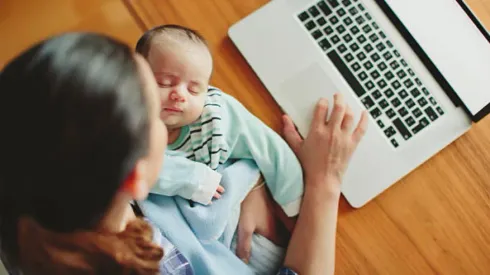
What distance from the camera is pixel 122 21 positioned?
84cm

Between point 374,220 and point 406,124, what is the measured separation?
0.15 metres

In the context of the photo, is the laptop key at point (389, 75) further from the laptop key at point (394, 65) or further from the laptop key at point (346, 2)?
the laptop key at point (346, 2)

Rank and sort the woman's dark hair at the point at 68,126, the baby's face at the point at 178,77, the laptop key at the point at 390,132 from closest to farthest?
the woman's dark hair at the point at 68,126 → the baby's face at the point at 178,77 → the laptop key at the point at 390,132

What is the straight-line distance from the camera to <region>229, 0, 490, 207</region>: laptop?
821mm

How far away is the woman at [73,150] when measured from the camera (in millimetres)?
431

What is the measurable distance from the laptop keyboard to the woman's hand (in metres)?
0.04

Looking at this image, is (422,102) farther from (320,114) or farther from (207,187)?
(207,187)

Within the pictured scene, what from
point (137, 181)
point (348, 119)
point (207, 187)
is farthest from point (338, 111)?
point (137, 181)

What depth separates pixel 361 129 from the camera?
0.82 meters

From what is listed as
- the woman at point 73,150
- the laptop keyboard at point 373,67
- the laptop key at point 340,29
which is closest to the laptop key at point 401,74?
the laptop keyboard at point 373,67

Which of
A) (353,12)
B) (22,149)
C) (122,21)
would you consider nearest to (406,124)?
(353,12)

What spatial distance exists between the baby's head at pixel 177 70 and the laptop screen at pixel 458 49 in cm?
31

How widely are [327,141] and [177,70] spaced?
9.9 inches

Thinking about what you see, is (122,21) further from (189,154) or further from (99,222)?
(99,222)
